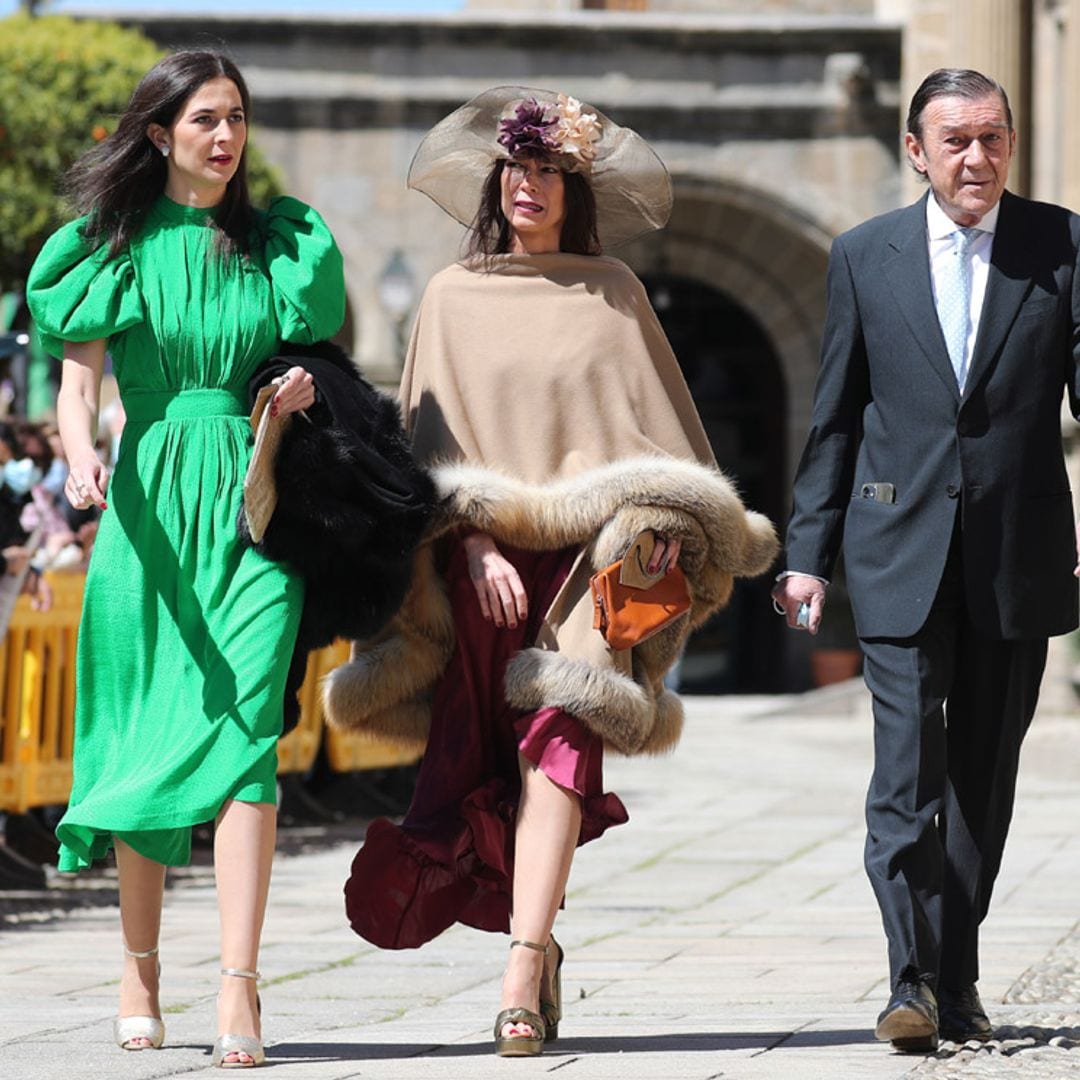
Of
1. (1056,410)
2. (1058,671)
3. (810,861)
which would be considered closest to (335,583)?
(1056,410)

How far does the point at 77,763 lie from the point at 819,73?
20.3m

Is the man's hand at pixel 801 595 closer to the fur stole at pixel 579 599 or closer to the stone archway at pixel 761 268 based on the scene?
the fur stole at pixel 579 599

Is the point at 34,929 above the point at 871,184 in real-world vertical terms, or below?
below

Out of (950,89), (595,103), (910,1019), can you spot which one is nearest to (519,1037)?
(910,1019)

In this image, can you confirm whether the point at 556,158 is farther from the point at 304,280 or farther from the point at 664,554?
the point at 664,554

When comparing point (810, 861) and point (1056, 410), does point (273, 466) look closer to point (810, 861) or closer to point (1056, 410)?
point (1056, 410)

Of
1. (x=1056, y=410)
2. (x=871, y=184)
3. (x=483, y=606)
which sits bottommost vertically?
(x=483, y=606)

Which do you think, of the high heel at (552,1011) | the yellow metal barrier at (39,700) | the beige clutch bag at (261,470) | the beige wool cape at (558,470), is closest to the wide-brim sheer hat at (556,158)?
the beige wool cape at (558,470)

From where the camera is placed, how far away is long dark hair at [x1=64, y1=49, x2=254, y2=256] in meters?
5.50

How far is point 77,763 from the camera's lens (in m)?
5.45

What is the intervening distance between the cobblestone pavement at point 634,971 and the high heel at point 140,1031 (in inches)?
1.4

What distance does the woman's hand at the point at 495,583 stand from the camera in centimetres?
553

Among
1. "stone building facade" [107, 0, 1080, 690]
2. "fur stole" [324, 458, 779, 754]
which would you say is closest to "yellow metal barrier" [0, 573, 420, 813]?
"fur stole" [324, 458, 779, 754]

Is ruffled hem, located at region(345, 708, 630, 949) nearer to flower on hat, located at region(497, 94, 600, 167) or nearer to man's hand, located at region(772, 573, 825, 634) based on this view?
man's hand, located at region(772, 573, 825, 634)
